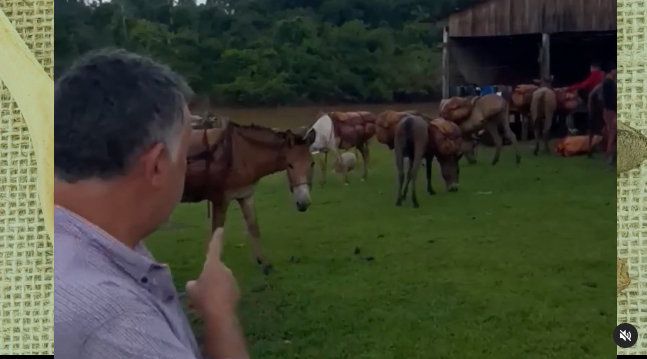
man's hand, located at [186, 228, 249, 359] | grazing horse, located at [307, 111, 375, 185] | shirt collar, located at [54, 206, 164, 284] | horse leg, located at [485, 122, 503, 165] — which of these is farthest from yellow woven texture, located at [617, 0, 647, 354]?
shirt collar, located at [54, 206, 164, 284]

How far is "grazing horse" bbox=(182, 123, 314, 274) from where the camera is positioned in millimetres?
1766

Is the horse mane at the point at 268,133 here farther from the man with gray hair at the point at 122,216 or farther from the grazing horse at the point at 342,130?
the man with gray hair at the point at 122,216

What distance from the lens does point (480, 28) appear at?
1.97 meters

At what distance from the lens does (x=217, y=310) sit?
1079 millimetres

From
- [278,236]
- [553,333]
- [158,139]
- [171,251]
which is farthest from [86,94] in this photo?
[553,333]

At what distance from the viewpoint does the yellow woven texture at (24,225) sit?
1803 millimetres

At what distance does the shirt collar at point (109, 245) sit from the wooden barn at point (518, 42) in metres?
1.12

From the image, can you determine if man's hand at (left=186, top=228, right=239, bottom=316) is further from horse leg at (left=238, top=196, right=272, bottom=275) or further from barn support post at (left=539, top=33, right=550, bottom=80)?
barn support post at (left=539, top=33, right=550, bottom=80)

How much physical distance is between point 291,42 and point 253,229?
424mm

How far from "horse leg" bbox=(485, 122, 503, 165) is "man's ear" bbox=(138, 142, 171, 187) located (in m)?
1.06

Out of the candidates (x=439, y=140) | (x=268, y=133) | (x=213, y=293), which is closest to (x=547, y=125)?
(x=439, y=140)

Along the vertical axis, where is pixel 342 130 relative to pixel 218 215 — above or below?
above

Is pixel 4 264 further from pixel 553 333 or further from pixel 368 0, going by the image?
pixel 553 333

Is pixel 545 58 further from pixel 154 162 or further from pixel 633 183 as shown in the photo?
pixel 154 162
